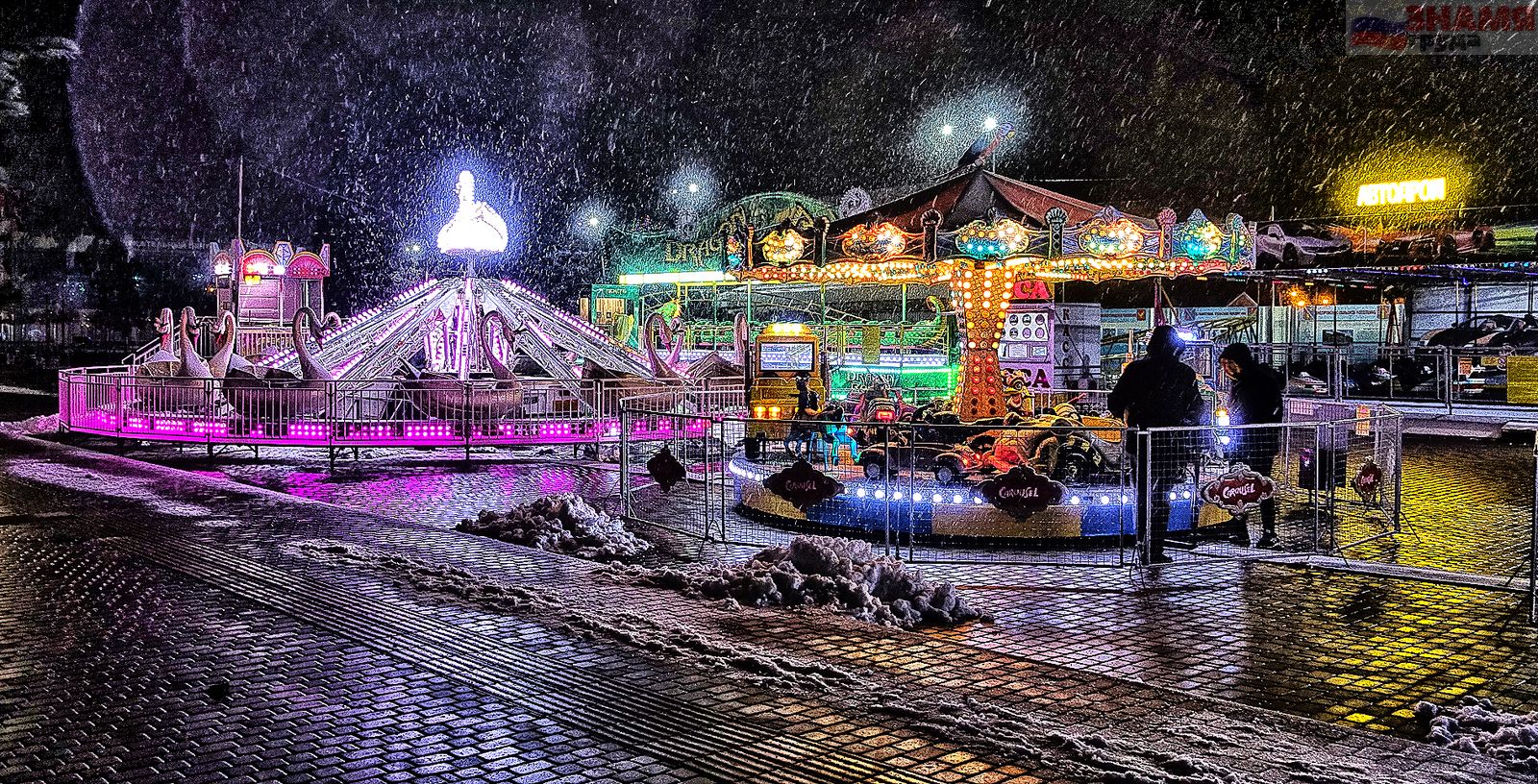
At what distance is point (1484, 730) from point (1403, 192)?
37159 mm

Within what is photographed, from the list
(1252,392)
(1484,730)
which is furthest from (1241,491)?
(1484,730)

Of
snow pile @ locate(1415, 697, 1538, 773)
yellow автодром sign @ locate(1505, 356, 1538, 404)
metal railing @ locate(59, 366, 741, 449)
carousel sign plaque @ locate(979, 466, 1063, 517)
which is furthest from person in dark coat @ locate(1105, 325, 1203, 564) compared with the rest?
yellow автодром sign @ locate(1505, 356, 1538, 404)

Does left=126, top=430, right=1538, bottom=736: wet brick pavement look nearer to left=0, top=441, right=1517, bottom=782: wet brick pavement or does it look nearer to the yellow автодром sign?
left=0, top=441, right=1517, bottom=782: wet brick pavement

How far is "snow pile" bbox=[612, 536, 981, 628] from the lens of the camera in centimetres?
827

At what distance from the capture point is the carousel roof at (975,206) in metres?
15.1

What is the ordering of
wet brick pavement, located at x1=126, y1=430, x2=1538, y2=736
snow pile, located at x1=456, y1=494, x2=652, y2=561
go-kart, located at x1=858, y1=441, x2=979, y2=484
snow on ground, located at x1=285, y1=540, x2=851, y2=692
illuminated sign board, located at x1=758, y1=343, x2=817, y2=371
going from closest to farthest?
1. wet brick pavement, located at x1=126, y1=430, x2=1538, y2=736
2. snow on ground, located at x1=285, y1=540, x2=851, y2=692
3. snow pile, located at x1=456, y1=494, x2=652, y2=561
4. go-kart, located at x1=858, y1=441, x2=979, y2=484
5. illuminated sign board, located at x1=758, y1=343, x2=817, y2=371

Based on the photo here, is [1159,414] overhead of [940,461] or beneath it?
overhead

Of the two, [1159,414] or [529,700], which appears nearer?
[529,700]

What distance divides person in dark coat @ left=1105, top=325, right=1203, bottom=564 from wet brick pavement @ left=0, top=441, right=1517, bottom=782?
3541 mm

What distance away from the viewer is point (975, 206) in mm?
15352

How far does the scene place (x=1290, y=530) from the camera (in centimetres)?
1186

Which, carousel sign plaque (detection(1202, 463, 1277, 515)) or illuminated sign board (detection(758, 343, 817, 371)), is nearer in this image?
carousel sign plaque (detection(1202, 463, 1277, 515))

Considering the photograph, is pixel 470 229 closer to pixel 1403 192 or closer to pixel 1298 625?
pixel 1298 625

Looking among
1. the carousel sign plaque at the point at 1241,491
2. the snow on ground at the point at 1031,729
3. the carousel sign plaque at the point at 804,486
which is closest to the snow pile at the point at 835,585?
the snow on ground at the point at 1031,729
